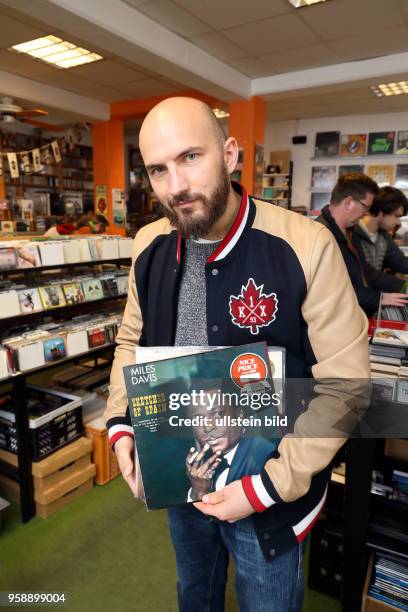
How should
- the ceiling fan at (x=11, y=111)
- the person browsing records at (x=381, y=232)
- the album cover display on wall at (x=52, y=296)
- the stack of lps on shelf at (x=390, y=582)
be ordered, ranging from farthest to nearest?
the ceiling fan at (x=11, y=111), the person browsing records at (x=381, y=232), the album cover display on wall at (x=52, y=296), the stack of lps on shelf at (x=390, y=582)

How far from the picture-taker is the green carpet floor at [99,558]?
74.4 inches

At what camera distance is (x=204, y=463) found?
2.94 feet

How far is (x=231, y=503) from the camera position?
0.90 meters

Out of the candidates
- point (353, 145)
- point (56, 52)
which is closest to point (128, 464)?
point (56, 52)

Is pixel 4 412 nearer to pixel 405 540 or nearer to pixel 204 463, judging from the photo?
pixel 204 463

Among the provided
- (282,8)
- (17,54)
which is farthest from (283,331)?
(17,54)

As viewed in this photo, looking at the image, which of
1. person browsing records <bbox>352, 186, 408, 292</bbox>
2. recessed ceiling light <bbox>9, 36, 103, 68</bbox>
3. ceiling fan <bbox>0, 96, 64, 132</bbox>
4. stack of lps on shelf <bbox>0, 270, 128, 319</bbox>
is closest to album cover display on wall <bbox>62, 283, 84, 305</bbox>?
stack of lps on shelf <bbox>0, 270, 128, 319</bbox>

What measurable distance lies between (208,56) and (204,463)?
17.3ft

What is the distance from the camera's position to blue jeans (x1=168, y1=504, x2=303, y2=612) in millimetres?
1026

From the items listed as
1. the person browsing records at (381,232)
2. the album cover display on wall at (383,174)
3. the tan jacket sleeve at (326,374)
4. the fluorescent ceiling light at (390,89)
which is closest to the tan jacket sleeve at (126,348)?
the tan jacket sleeve at (326,374)

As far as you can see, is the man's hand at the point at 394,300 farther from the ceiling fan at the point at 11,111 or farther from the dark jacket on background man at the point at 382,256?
the ceiling fan at the point at 11,111

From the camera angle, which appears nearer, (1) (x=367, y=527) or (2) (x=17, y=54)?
(1) (x=367, y=527)

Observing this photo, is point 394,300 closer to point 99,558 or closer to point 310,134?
point 99,558

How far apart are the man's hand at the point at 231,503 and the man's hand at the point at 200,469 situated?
0.10 feet
